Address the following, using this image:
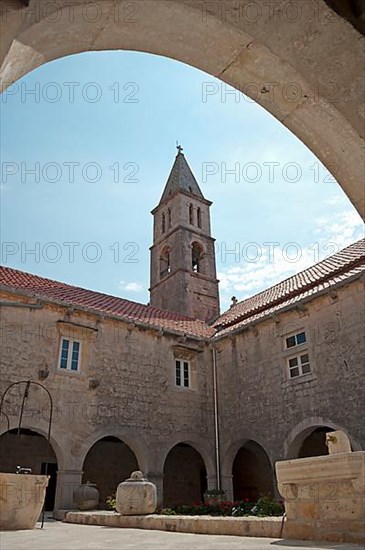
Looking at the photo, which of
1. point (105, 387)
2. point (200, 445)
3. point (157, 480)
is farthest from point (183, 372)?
point (157, 480)

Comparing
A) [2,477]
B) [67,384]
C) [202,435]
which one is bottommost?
[2,477]

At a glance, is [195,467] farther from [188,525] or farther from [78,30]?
[78,30]

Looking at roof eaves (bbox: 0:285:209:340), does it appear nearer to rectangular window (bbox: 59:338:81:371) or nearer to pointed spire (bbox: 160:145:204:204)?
rectangular window (bbox: 59:338:81:371)

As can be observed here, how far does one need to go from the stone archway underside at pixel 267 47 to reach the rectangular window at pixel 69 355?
10.4 meters

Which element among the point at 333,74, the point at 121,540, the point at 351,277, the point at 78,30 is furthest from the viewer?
the point at 351,277

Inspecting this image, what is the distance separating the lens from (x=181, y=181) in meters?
25.3

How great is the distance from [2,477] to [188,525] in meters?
2.76

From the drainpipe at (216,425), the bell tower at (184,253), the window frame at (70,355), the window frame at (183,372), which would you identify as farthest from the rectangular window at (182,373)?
the bell tower at (184,253)

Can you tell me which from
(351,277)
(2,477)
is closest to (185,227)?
(351,277)

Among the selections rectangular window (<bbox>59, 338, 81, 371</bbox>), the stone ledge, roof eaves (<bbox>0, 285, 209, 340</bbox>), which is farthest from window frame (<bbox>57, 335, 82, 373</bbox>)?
the stone ledge

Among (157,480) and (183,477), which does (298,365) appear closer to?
(157,480)

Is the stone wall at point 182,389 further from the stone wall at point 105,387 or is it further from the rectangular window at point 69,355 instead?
the rectangular window at point 69,355

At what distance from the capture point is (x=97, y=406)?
1123cm

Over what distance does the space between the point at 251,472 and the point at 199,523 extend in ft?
30.4
